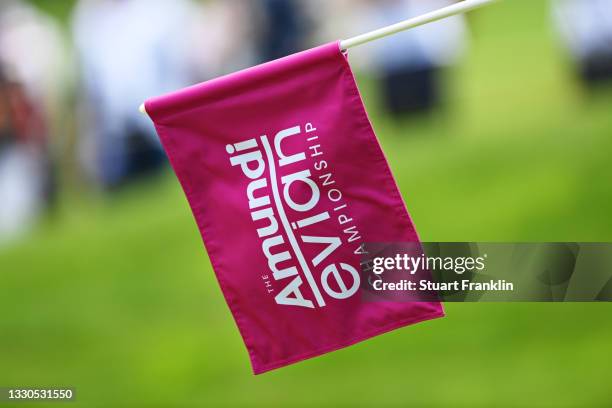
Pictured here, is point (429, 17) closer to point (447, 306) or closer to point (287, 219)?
point (287, 219)

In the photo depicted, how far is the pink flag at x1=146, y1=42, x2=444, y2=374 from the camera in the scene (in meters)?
3.90

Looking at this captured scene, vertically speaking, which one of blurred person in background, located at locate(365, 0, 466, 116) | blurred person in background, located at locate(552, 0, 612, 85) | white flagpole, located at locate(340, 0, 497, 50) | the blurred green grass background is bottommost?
white flagpole, located at locate(340, 0, 497, 50)

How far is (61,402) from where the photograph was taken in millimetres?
8086

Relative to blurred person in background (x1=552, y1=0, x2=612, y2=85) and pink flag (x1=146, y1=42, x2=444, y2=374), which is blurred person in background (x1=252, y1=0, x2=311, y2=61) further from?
pink flag (x1=146, y1=42, x2=444, y2=374)

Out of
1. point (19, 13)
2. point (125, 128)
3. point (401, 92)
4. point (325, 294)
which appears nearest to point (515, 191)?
point (401, 92)

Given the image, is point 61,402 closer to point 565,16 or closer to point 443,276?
point 443,276

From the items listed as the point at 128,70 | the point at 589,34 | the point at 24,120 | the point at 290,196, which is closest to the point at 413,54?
the point at 589,34

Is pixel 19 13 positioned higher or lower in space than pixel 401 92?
higher

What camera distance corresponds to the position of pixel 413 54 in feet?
35.5

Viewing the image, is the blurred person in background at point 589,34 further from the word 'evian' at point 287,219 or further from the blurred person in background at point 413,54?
the word 'evian' at point 287,219

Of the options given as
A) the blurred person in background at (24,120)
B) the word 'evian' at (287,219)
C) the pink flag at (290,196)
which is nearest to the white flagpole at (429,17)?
the pink flag at (290,196)

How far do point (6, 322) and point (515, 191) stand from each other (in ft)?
14.6

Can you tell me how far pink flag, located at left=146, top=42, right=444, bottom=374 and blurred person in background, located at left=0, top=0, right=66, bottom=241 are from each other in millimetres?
7558

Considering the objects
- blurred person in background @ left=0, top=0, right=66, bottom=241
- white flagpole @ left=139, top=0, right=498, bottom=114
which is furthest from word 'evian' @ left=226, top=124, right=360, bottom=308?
blurred person in background @ left=0, top=0, right=66, bottom=241
